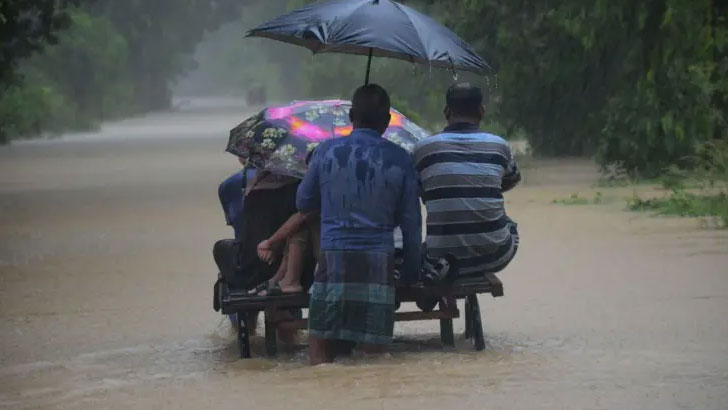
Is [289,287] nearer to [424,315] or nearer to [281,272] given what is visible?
[281,272]

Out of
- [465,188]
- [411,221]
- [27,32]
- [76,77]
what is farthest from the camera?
[76,77]

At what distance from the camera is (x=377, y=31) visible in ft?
28.0

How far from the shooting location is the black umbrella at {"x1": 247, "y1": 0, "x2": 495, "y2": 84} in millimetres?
8508

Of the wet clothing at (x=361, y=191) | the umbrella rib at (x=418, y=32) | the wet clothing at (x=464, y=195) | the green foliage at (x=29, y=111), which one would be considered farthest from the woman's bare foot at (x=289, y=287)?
the green foliage at (x=29, y=111)

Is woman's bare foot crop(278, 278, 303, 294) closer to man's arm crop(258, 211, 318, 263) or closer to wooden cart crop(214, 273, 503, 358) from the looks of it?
wooden cart crop(214, 273, 503, 358)

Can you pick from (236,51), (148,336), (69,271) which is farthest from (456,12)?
(236,51)

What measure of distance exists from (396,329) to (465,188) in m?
1.89

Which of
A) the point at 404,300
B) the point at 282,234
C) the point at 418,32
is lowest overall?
the point at 404,300

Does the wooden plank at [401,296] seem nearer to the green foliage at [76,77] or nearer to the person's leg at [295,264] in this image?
the person's leg at [295,264]

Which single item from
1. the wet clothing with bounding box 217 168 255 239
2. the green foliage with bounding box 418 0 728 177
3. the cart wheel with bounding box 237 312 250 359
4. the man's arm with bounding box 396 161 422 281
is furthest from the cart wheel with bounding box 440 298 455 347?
the green foliage with bounding box 418 0 728 177

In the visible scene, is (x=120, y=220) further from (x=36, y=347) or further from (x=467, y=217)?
(x=467, y=217)

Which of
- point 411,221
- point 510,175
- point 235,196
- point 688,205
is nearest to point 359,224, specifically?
point 411,221

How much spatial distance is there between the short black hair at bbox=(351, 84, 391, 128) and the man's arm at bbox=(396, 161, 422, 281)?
0.95ft

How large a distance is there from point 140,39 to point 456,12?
5454cm
